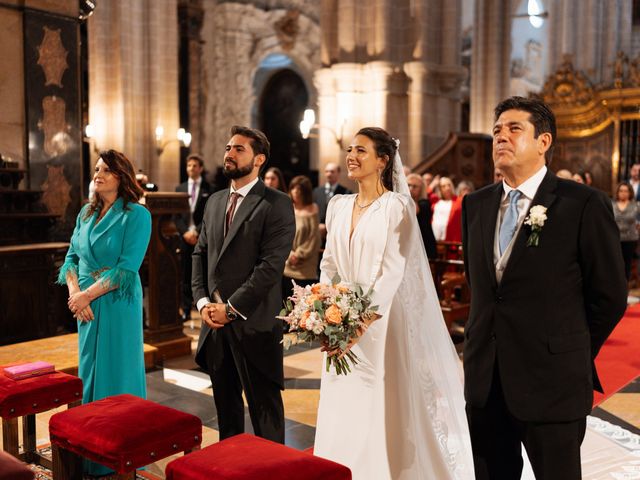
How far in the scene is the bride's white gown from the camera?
3250mm

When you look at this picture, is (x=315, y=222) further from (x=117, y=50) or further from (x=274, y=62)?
(x=274, y=62)

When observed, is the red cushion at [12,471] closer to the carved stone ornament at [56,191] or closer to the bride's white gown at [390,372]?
the bride's white gown at [390,372]

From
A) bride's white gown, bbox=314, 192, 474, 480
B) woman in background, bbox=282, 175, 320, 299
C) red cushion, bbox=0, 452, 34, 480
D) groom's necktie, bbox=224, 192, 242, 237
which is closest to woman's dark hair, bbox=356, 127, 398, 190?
bride's white gown, bbox=314, 192, 474, 480

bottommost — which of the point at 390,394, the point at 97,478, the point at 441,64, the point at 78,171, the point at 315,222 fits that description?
the point at 97,478

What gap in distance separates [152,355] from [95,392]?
2040 millimetres

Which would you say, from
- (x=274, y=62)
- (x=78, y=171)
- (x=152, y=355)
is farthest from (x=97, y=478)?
(x=274, y=62)

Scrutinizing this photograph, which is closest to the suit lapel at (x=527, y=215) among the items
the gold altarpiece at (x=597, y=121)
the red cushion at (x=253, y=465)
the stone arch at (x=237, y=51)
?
the red cushion at (x=253, y=465)

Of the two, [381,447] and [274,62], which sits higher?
[274,62]

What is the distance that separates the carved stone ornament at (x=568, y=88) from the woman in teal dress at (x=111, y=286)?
14795 mm

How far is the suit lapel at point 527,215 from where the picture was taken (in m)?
2.51

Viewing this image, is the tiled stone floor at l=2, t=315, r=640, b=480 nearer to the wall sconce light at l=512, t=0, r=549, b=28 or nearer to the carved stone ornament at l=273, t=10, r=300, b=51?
the carved stone ornament at l=273, t=10, r=300, b=51

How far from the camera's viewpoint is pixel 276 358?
12.4 ft

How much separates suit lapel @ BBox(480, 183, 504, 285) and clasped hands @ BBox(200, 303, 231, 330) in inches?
59.2

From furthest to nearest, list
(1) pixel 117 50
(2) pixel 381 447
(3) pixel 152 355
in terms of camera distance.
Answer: (1) pixel 117 50
(3) pixel 152 355
(2) pixel 381 447
